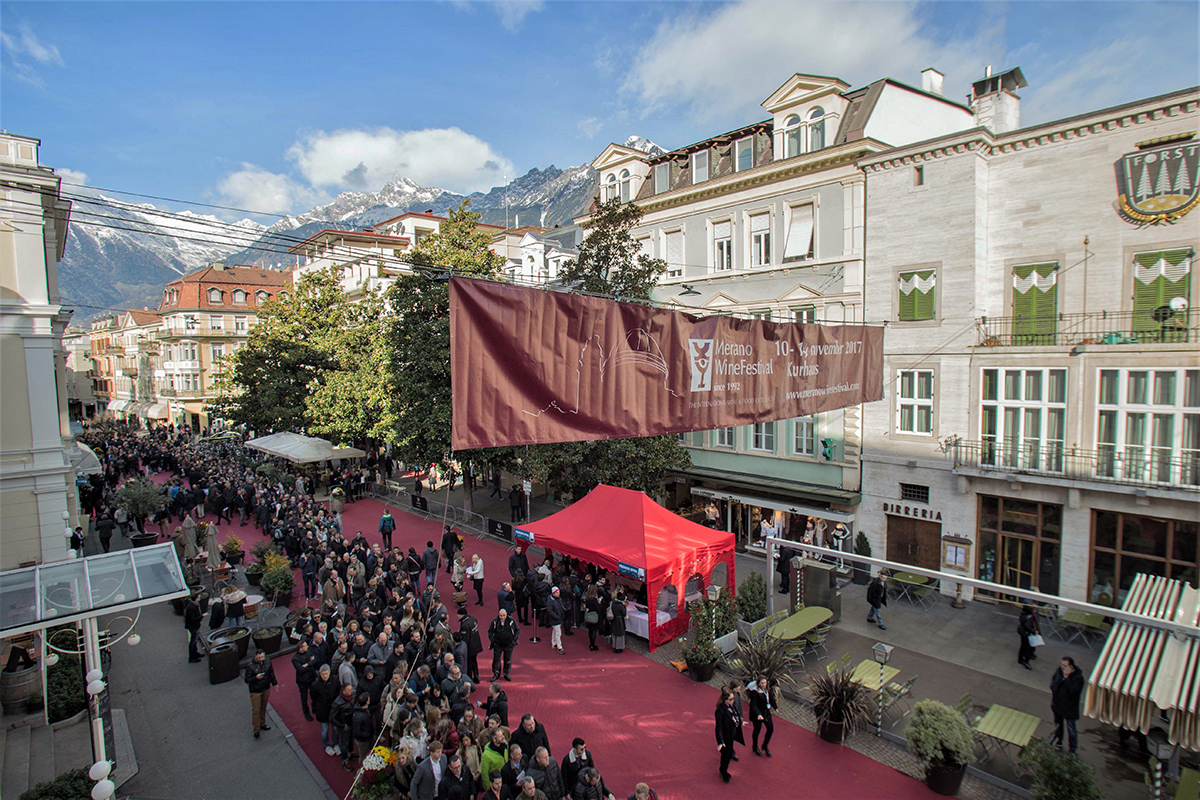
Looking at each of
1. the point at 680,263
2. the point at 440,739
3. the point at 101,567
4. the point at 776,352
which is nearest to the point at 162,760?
the point at 101,567

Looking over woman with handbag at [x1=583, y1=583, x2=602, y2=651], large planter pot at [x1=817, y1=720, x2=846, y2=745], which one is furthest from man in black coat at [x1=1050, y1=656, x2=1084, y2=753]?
woman with handbag at [x1=583, y1=583, x2=602, y2=651]

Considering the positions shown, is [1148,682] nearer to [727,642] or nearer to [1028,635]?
[1028,635]

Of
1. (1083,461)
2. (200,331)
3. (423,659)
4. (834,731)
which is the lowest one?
(834,731)

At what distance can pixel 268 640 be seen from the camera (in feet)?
43.4

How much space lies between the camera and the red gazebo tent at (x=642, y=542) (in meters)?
13.8

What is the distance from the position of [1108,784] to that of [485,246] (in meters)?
23.1

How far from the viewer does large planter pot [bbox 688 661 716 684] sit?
12234 millimetres

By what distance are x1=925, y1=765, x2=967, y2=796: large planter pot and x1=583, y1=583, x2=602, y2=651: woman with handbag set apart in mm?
7031

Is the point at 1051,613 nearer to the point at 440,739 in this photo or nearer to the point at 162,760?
the point at 440,739

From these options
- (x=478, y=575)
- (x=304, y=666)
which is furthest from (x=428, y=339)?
(x=304, y=666)

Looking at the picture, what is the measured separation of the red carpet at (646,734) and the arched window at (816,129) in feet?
56.9

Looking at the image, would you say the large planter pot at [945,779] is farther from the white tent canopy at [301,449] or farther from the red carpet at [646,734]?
the white tent canopy at [301,449]

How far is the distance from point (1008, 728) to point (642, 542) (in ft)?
24.1

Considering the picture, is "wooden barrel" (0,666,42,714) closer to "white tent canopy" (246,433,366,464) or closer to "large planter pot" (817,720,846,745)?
"large planter pot" (817,720,846,745)
